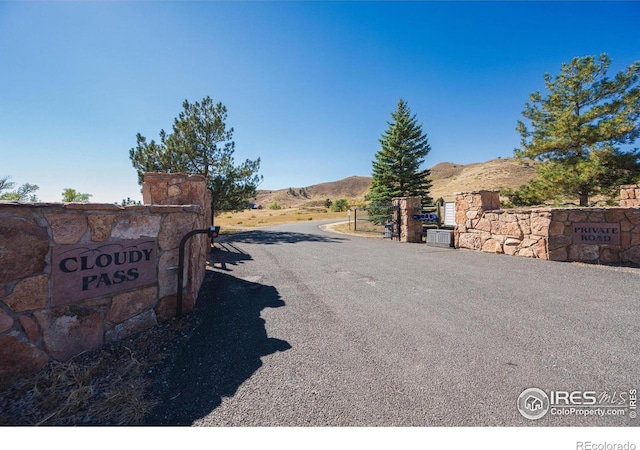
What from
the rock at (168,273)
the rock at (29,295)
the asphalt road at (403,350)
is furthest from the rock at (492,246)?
the rock at (29,295)

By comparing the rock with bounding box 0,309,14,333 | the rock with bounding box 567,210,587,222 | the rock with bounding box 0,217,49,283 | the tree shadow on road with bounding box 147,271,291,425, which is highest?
the rock with bounding box 567,210,587,222

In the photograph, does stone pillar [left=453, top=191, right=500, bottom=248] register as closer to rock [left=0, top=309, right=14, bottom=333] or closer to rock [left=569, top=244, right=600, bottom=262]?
rock [left=569, top=244, right=600, bottom=262]

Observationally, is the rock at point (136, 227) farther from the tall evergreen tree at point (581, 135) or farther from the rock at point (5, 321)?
→ the tall evergreen tree at point (581, 135)

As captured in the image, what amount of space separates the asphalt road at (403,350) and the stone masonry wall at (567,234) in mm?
1552

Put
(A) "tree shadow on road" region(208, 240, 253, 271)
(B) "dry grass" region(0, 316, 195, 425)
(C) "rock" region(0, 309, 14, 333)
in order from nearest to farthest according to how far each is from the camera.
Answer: (B) "dry grass" region(0, 316, 195, 425)
(C) "rock" region(0, 309, 14, 333)
(A) "tree shadow on road" region(208, 240, 253, 271)

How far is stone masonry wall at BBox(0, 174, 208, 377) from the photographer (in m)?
2.36

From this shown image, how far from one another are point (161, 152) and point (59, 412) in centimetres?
1652

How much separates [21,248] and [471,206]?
1140 cm

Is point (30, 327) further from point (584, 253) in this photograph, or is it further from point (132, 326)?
point (584, 253)

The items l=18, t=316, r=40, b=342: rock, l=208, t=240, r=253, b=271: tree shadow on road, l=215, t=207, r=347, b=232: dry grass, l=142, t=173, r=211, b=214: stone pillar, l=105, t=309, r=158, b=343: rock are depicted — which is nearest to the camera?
l=18, t=316, r=40, b=342: rock

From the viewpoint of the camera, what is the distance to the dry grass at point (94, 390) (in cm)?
201

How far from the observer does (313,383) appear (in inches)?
95.1

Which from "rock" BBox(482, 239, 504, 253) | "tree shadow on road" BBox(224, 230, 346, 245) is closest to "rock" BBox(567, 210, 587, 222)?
"rock" BBox(482, 239, 504, 253)

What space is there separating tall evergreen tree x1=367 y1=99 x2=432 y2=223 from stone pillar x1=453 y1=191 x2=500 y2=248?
21.3ft
